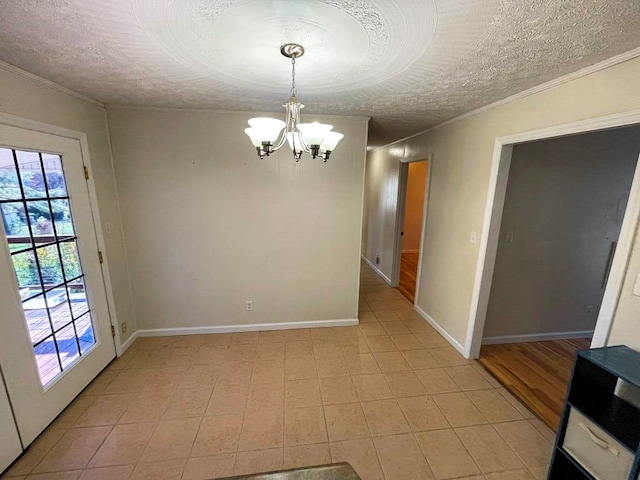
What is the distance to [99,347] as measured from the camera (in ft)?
7.88

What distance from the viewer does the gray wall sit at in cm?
257

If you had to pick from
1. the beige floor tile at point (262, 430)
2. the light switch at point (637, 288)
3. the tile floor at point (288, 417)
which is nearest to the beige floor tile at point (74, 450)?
the tile floor at point (288, 417)

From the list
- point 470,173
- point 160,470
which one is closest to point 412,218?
point 470,173

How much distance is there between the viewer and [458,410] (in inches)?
81.2

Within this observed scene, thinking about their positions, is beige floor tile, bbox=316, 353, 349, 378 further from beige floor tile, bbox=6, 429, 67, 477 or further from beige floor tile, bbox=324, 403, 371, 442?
beige floor tile, bbox=6, 429, 67, 477

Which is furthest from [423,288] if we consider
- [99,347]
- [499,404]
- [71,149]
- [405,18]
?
[71,149]

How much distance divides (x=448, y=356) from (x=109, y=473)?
9.19 feet

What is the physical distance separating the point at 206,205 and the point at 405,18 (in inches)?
91.4

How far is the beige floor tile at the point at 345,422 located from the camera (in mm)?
1844

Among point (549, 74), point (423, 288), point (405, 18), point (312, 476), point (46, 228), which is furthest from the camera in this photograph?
point (423, 288)

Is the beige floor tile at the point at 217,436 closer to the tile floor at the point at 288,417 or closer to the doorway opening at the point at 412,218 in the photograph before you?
the tile floor at the point at 288,417

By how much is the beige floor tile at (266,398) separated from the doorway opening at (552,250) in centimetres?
195

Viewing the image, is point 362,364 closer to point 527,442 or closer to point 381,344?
point 381,344

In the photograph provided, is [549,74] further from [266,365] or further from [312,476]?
[266,365]
